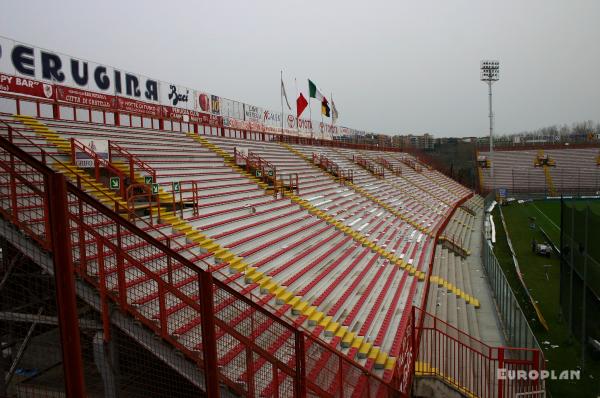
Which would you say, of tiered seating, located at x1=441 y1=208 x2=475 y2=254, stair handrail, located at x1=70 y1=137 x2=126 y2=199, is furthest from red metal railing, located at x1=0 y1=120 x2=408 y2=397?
tiered seating, located at x1=441 y1=208 x2=475 y2=254

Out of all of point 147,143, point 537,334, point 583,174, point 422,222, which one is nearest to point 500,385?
point 537,334

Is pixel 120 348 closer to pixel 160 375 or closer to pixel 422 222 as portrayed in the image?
pixel 160 375

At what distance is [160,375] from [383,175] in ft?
91.6

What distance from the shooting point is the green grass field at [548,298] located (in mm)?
8125

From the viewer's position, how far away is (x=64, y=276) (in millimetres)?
3203

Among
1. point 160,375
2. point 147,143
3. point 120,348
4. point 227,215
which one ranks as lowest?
point 160,375

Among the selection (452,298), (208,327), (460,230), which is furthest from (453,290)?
(460,230)

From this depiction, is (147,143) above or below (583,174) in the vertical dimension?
above

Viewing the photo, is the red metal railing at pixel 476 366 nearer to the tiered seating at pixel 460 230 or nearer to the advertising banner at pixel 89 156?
the advertising banner at pixel 89 156

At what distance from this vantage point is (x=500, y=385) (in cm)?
709

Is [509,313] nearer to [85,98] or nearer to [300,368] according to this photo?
[300,368]

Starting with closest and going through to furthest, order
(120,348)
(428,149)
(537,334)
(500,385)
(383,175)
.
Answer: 1. (120,348)
2. (500,385)
3. (537,334)
4. (383,175)
5. (428,149)

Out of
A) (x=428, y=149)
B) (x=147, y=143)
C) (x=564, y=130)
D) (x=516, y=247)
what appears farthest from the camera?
(x=564, y=130)

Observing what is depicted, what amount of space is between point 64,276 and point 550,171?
58.4 meters
